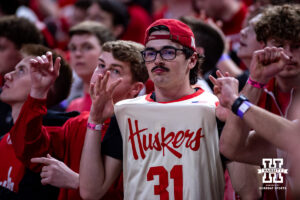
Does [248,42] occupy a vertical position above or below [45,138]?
above

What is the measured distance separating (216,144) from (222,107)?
0.77 ft

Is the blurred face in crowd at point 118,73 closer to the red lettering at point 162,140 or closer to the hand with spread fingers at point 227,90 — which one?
the red lettering at point 162,140

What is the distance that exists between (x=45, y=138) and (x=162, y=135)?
90 centimetres

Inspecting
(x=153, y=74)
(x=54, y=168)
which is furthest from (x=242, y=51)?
(x=54, y=168)

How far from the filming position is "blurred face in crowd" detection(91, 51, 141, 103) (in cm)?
350

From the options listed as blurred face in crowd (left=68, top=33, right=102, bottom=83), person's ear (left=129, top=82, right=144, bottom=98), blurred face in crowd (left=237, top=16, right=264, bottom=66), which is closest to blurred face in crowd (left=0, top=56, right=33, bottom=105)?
person's ear (left=129, top=82, right=144, bottom=98)

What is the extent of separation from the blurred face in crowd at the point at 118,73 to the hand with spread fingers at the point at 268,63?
119 cm

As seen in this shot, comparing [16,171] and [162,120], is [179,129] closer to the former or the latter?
[162,120]

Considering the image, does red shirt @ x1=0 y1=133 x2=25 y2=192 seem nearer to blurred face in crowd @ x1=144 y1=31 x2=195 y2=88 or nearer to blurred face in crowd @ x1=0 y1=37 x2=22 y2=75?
blurred face in crowd @ x1=0 y1=37 x2=22 y2=75

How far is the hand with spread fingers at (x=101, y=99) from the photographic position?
291 cm

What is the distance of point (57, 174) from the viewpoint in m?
3.06

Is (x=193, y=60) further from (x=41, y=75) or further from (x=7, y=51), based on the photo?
(x=7, y=51)

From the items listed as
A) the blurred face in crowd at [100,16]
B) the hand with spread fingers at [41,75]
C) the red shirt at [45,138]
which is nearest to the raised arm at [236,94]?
the red shirt at [45,138]

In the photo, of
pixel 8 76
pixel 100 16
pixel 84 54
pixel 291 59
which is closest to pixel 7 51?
pixel 84 54
